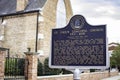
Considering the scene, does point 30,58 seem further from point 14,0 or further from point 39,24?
point 14,0

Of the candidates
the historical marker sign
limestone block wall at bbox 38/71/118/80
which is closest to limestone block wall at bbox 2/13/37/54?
limestone block wall at bbox 38/71/118/80

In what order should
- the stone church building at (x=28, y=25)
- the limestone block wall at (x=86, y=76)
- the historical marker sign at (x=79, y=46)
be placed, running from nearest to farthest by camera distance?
the historical marker sign at (x=79, y=46) → the limestone block wall at (x=86, y=76) → the stone church building at (x=28, y=25)

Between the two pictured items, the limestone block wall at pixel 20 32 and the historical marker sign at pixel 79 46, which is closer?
the historical marker sign at pixel 79 46

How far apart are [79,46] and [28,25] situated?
65.0ft

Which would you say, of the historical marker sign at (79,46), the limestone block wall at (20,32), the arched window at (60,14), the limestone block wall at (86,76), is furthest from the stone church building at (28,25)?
the historical marker sign at (79,46)

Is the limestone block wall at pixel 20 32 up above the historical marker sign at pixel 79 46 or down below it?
above

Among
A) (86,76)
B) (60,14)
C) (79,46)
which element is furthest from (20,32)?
(79,46)

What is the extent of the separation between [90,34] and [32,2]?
21217 mm

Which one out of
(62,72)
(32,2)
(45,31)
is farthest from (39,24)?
(62,72)

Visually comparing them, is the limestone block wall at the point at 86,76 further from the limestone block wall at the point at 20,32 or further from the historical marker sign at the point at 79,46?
the historical marker sign at the point at 79,46

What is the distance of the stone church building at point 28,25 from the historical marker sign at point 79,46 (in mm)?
17374

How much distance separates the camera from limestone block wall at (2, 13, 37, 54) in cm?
2746

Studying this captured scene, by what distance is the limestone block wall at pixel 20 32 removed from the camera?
27464 mm

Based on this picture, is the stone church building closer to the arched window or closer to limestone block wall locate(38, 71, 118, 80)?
the arched window
